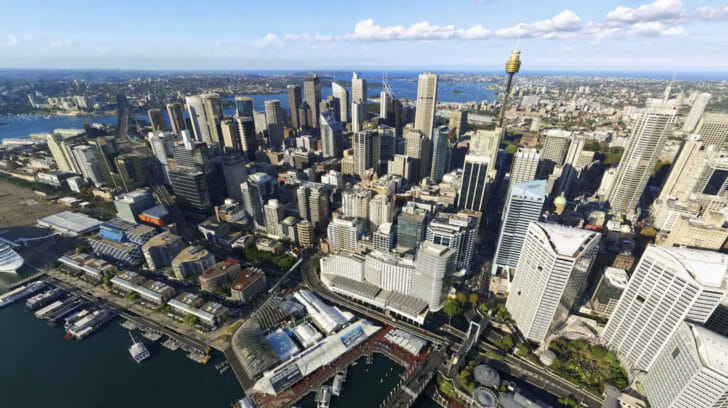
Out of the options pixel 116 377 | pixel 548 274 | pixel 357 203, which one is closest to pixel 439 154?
pixel 357 203

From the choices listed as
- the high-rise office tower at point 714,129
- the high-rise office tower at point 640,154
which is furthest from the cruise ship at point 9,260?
the high-rise office tower at point 714,129

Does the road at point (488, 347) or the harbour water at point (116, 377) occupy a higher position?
the road at point (488, 347)

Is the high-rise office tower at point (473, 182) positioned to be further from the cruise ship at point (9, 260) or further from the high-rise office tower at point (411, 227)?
the cruise ship at point (9, 260)

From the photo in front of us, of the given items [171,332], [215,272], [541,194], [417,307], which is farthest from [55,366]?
[541,194]

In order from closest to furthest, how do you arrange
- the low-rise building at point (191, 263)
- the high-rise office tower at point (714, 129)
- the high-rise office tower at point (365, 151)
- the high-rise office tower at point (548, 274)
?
the high-rise office tower at point (548, 274)
the low-rise building at point (191, 263)
the high-rise office tower at point (714, 129)
the high-rise office tower at point (365, 151)

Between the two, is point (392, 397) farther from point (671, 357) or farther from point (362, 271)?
point (671, 357)

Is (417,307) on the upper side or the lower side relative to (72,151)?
lower

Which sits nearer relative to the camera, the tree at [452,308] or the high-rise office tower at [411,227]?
the tree at [452,308]

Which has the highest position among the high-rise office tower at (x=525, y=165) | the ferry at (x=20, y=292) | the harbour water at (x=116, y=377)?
the high-rise office tower at (x=525, y=165)
